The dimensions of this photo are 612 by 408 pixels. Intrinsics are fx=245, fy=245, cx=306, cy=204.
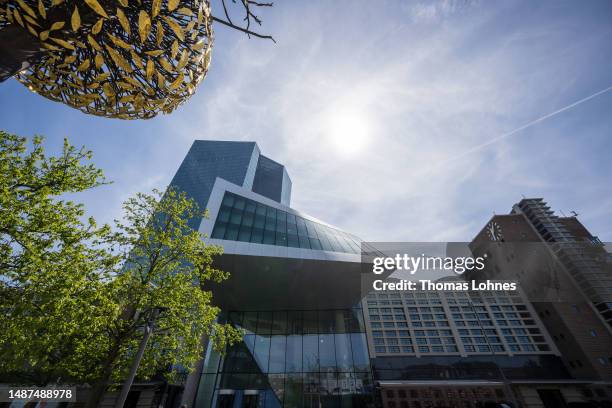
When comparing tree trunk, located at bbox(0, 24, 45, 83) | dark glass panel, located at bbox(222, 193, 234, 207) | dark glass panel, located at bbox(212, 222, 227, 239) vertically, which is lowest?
tree trunk, located at bbox(0, 24, 45, 83)

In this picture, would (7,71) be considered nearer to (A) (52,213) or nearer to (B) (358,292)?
(A) (52,213)

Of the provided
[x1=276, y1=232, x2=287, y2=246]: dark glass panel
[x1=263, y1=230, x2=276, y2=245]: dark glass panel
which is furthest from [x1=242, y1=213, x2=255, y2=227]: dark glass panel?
[x1=276, y1=232, x2=287, y2=246]: dark glass panel

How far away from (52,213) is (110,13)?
27.6ft

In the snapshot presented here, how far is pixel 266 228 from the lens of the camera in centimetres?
1816

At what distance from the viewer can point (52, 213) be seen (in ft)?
25.3

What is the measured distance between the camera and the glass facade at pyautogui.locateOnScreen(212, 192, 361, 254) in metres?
16.5

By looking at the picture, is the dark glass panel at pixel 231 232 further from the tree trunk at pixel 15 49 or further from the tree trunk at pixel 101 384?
the tree trunk at pixel 15 49

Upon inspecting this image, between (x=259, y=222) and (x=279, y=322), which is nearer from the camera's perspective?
(x=259, y=222)

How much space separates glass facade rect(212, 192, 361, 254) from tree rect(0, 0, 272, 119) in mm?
13514

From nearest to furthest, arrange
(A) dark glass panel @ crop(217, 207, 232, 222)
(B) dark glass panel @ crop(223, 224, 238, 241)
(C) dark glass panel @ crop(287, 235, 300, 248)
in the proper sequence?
(B) dark glass panel @ crop(223, 224, 238, 241) → (C) dark glass panel @ crop(287, 235, 300, 248) → (A) dark glass panel @ crop(217, 207, 232, 222)

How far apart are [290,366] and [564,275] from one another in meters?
56.9

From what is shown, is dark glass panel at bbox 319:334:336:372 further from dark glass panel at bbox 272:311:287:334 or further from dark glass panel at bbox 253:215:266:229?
dark glass panel at bbox 253:215:266:229

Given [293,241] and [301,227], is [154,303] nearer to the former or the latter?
[293,241]

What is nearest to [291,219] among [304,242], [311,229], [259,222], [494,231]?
[311,229]
